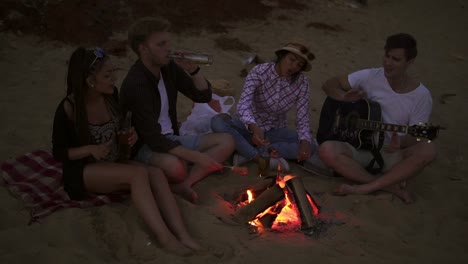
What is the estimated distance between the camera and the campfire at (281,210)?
362 cm

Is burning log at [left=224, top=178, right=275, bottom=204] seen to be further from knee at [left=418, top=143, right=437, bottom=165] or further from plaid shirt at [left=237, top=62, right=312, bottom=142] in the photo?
knee at [left=418, top=143, right=437, bottom=165]

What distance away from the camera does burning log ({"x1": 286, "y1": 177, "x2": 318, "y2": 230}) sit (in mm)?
3617

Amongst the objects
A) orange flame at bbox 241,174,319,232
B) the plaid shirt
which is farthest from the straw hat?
orange flame at bbox 241,174,319,232

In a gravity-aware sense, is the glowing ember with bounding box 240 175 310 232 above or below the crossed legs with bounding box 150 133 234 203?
below

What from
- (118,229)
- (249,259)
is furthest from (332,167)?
(118,229)

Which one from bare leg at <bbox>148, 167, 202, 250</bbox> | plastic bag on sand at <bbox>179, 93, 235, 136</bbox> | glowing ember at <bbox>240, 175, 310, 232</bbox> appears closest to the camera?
bare leg at <bbox>148, 167, 202, 250</bbox>

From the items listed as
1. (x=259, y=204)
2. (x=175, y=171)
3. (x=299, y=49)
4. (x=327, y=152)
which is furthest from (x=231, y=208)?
(x=299, y=49)

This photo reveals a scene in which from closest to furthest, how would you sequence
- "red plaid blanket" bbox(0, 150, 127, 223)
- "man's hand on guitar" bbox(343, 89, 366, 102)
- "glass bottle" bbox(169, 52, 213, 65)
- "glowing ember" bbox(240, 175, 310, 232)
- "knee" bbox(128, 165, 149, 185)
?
"knee" bbox(128, 165, 149, 185) < "red plaid blanket" bbox(0, 150, 127, 223) < "glowing ember" bbox(240, 175, 310, 232) < "glass bottle" bbox(169, 52, 213, 65) < "man's hand on guitar" bbox(343, 89, 366, 102)

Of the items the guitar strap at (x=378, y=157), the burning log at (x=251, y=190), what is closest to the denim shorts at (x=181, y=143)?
the burning log at (x=251, y=190)

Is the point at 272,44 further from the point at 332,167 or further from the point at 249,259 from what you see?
the point at 249,259

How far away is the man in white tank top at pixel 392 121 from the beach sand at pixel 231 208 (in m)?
0.17

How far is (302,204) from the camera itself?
364 centimetres

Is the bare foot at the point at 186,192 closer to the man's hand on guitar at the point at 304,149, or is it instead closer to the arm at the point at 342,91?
the man's hand on guitar at the point at 304,149

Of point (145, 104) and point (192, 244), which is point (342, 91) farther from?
point (192, 244)
